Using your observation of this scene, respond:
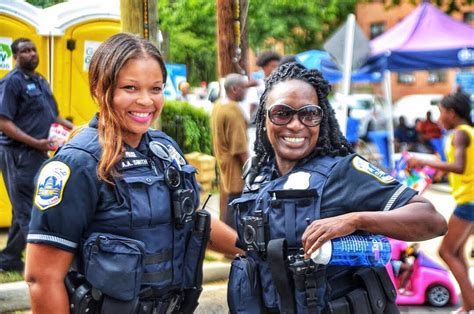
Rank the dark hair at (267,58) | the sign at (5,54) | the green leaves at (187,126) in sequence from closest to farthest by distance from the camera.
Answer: the dark hair at (267,58) → the sign at (5,54) → the green leaves at (187,126)

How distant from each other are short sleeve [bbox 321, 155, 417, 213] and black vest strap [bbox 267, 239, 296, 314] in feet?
0.65

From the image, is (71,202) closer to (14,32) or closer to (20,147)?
(20,147)

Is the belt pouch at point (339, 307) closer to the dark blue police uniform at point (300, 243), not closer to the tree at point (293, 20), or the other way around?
the dark blue police uniform at point (300, 243)

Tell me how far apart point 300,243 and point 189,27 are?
22.7 metres

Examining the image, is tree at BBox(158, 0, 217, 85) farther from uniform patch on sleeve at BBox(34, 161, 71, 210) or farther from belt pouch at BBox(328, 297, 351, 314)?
belt pouch at BBox(328, 297, 351, 314)

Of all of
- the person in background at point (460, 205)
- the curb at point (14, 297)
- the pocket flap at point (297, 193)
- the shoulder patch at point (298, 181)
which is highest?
the shoulder patch at point (298, 181)

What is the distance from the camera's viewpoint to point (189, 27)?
968 inches

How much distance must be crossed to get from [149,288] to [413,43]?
38.0 ft

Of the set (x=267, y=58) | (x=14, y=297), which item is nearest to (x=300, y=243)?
(x=14, y=297)

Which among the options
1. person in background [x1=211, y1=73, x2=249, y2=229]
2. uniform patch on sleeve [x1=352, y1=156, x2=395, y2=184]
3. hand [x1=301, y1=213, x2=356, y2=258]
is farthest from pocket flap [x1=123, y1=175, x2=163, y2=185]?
person in background [x1=211, y1=73, x2=249, y2=229]

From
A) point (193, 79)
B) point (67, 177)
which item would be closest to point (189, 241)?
point (67, 177)

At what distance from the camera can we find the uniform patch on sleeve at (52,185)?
7.71 feet

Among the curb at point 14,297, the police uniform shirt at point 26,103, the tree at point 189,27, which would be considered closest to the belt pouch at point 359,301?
the curb at point 14,297

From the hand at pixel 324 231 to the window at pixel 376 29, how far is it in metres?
37.8
